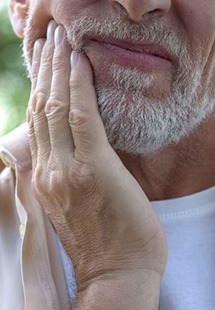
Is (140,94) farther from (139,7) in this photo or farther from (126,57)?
(139,7)

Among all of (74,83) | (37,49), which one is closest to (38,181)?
(74,83)

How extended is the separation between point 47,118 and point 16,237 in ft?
1.21

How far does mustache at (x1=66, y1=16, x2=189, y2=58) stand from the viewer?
7.18 feet

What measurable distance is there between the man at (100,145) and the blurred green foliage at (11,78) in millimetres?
8747

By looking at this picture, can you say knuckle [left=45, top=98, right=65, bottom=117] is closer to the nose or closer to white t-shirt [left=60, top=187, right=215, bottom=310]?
the nose

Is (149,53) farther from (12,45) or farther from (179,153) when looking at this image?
(12,45)

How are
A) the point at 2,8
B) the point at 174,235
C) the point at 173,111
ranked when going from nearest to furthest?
the point at 173,111, the point at 174,235, the point at 2,8

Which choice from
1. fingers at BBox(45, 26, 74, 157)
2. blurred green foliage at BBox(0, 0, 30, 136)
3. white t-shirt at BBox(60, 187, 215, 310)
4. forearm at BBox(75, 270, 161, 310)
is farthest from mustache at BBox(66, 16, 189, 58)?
blurred green foliage at BBox(0, 0, 30, 136)

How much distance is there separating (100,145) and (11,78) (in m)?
9.54

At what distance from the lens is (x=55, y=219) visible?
88.0 inches

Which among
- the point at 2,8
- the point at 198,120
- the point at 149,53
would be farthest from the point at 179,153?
the point at 2,8

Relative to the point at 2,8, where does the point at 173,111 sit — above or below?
above

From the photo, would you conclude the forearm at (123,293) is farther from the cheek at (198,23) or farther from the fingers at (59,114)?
the cheek at (198,23)

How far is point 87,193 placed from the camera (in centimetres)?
217
